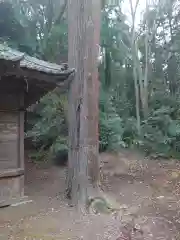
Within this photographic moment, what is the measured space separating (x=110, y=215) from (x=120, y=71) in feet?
Answer: 30.7

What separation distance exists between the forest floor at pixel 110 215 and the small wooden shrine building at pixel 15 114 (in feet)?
1.49

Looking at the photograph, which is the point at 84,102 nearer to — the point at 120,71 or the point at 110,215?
the point at 110,215

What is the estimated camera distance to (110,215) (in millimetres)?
5414

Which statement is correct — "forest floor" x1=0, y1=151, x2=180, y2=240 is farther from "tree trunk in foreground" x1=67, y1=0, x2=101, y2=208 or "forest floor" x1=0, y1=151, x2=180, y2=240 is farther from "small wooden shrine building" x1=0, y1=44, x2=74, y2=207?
"tree trunk in foreground" x1=67, y1=0, x2=101, y2=208

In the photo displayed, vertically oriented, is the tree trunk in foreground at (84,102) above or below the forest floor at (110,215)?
above

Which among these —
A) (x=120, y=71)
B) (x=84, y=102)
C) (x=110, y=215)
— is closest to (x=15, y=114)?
(x=84, y=102)

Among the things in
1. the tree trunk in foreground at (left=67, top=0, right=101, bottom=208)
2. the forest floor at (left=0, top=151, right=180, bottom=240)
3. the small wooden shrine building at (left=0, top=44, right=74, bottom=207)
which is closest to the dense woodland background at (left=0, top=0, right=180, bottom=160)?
the forest floor at (left=0, top=151, right=180, bottom=240)

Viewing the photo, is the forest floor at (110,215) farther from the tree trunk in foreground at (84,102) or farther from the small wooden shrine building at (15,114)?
the tree trunk in foreground at (84,102)

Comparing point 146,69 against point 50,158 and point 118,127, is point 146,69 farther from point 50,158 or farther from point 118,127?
point 50,158

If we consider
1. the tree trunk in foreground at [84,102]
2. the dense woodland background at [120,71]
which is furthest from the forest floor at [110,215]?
the dense woodland background at [120,71]

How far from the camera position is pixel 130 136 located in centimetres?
1187

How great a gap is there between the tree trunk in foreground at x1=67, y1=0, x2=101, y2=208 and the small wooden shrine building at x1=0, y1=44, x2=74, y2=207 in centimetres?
34

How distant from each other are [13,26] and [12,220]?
275 inches

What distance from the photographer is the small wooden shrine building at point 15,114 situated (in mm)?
5641
